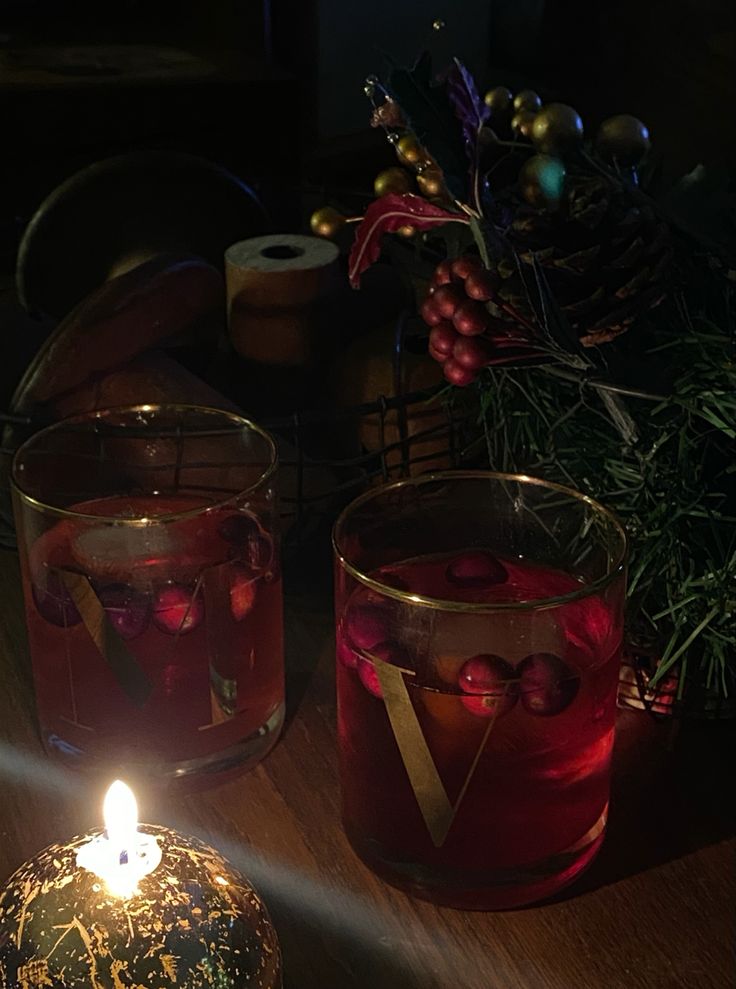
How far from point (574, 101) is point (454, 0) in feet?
0.59

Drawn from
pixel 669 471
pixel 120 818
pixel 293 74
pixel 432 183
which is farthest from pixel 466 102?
pixel 293 74

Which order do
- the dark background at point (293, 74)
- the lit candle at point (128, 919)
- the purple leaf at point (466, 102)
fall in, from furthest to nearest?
1. the dark background at point (293, 74)
2. the purple leaf at point (466, 102)
3. the lit candle at point (128, 919)

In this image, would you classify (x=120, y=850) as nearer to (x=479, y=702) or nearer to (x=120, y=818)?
(x=120, y=818)

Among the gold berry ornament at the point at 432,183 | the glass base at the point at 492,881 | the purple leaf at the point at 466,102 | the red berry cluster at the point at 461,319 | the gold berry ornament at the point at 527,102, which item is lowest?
the glass base at the point at 492,881

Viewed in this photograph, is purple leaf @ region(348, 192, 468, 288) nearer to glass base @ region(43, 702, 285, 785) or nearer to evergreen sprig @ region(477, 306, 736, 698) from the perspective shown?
evergreen sprig @ region(477, 306, 736, 698)

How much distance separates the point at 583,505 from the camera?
51cm

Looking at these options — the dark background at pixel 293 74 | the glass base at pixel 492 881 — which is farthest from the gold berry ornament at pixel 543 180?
the dark background at pixel 293 74

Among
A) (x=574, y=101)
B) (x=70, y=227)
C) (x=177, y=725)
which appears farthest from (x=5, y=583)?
(x=574, y=101)

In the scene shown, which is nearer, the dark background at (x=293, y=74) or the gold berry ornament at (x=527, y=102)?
the gold berry ornament at (x=527, y=102)

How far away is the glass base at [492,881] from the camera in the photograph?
49cm

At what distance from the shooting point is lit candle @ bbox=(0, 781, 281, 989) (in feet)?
1.27

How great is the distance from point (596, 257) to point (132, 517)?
0.22m

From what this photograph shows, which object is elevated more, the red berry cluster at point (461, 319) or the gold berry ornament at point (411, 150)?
the gold berry ornament at point (411, 150)

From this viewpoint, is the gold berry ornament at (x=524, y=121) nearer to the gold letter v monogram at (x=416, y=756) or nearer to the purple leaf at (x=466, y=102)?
the purple leaf at (x=466, y=102)
